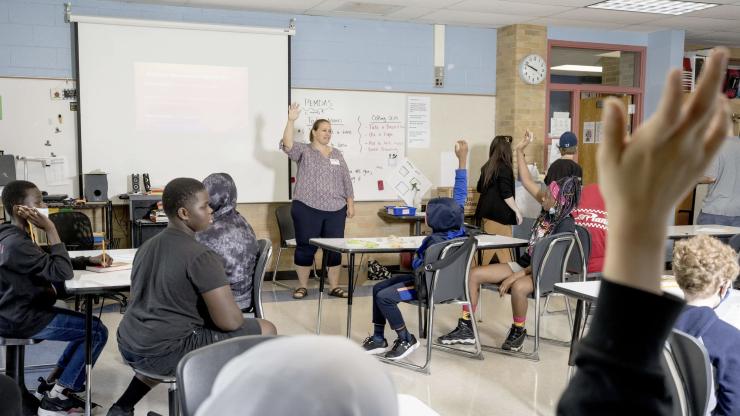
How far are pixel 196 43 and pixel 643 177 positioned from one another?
6.43 meters

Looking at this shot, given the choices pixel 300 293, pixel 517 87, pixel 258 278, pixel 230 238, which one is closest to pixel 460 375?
pixel 258 278

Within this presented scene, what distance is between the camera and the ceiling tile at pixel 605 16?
695 cm

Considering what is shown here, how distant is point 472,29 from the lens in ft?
24.9

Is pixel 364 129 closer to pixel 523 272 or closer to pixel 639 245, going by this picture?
pixel 523 272

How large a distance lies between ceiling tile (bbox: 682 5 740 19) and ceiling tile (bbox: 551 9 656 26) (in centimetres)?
44

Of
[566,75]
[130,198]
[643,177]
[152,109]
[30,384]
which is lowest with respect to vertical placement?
[30,384]

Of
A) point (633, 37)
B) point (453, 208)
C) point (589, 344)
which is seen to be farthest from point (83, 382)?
point (633, 37)

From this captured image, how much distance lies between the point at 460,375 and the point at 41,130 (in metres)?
4.34

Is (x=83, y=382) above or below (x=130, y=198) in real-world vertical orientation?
below

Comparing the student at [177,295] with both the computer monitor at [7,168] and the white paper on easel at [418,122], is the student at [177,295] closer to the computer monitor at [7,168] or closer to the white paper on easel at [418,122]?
the computer monitor at [7,168]

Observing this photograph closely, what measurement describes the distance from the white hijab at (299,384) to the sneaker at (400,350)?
3753mm

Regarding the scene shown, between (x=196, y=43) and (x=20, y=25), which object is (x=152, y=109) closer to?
(x=196, y=43)

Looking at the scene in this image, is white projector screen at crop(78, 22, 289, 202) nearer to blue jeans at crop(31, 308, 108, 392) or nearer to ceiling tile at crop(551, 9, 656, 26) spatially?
ceiling tile at crop(551, 9, 656, 26)

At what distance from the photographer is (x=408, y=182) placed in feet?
24.3
